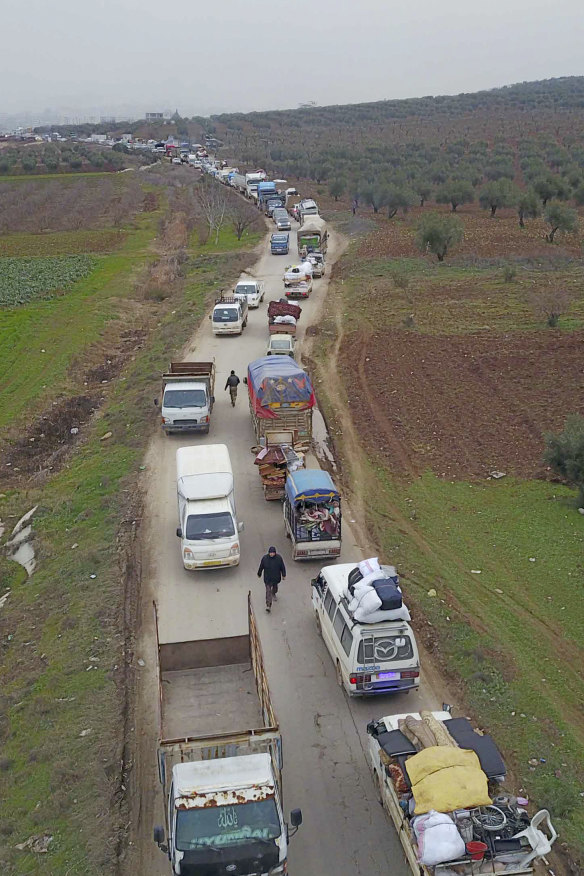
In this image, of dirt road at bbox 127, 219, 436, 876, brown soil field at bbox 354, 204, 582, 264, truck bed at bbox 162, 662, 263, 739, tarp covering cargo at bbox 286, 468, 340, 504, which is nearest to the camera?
dirt road at bbox 127, 219, 436, 876

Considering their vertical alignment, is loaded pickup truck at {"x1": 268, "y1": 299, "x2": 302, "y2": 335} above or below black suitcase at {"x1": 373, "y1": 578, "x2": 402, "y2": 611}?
below

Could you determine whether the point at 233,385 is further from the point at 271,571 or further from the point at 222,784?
the point at 222,784

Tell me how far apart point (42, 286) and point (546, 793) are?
4854cm

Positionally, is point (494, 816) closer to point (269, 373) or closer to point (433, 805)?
point (433, 805)

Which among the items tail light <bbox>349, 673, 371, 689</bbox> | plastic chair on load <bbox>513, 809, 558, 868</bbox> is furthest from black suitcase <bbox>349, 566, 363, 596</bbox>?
plastic chair on load <bbox>513, 809, 558, 868</bbox>

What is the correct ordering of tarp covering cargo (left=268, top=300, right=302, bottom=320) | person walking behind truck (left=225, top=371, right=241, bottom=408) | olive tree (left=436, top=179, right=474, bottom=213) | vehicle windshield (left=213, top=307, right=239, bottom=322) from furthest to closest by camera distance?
olive tree (left=436, top=179, right=474, bottom=213)
tarp covering cargo (left=268, top=300, right=302, bottom=320)
vehicle windshield (left=213, top=307, right=239, bottom=322)
person walking behind truck (left=225, top=371, right=241, bottom=408)

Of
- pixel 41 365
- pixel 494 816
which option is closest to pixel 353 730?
pixel 494 816

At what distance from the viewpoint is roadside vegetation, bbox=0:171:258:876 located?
38.2ft

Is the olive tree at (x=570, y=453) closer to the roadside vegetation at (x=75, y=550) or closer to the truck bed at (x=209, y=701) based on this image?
the roadside vegetation at (x=75, y=550)

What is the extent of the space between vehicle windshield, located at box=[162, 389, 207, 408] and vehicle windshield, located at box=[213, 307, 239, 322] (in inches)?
453

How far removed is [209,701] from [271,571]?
386 centimetres

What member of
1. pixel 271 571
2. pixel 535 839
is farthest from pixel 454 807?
pixel 271 571

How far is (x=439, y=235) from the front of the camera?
50000mm

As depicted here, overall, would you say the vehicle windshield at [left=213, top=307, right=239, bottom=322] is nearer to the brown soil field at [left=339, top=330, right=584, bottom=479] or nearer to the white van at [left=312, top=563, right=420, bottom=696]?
the brown soil field at [left=339, top=330, right=584, bottom=479]
